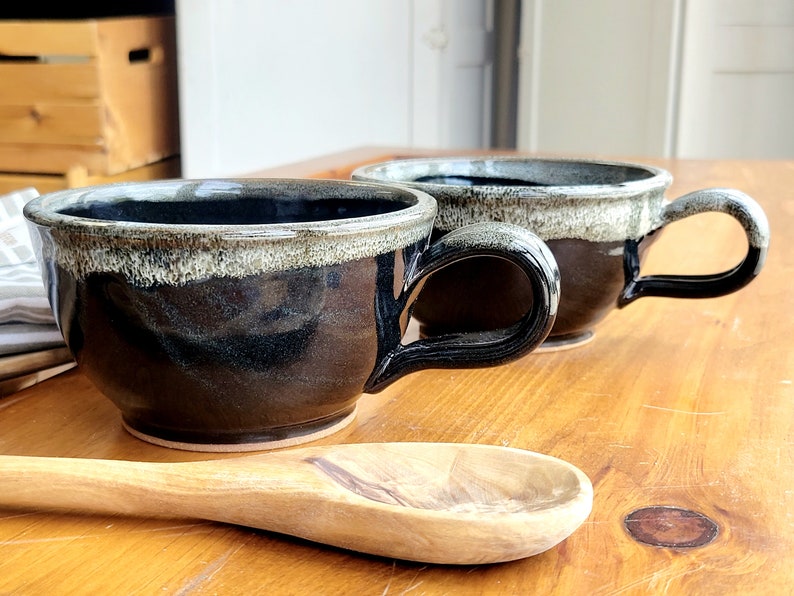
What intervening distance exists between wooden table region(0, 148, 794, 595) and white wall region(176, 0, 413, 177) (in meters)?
1.50

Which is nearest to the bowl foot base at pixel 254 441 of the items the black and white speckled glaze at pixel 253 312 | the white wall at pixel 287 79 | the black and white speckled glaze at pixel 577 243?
the black and white speckled glaze at pixel 253 312

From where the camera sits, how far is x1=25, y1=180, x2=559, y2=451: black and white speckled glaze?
33 cm

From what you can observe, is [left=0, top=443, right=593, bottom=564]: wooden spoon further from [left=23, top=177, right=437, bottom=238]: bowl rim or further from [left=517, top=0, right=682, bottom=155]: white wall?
[left=517, top=0, right=682, bottom=155]: white wall

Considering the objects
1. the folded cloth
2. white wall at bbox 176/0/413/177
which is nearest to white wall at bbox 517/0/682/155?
white wall at bbox 176/0/413/177

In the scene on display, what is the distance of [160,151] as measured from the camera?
6.52 feet

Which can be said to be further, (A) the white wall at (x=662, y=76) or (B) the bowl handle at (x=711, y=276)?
(A) the white wall at (x=662, y=76)

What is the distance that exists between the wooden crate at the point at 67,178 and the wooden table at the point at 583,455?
1.25m

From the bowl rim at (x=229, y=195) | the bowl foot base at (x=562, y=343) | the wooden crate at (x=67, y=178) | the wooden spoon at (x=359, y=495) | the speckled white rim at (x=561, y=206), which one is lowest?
the wooden crate at (x=67, y=178)

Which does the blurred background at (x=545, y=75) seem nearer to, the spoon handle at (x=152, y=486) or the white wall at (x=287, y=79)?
the white wall at (x=287, y=79)

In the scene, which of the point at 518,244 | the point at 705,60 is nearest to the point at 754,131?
the point at 705,60

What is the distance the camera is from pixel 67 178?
67.6 inches

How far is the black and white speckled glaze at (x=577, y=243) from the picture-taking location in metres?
0.46

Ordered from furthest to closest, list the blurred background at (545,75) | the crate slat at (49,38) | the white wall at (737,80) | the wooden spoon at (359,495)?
the white wall at (737,80) < the blurred background at (545,75) < the crate slat at (49,38) < the wooden spoon at (359,495)

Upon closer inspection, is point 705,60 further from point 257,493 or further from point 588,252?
point 257,493
